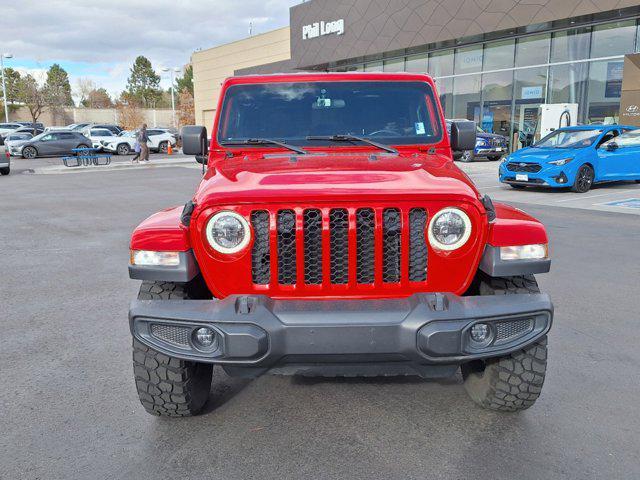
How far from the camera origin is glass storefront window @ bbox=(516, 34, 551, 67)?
893 inches

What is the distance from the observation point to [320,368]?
9.15ft

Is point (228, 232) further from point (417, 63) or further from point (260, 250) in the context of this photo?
point (417, 63)

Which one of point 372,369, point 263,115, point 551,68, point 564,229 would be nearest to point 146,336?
point 372,369

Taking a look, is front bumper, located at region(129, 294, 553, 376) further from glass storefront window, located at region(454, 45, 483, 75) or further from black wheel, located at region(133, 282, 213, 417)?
glass storefront window, located at region(454, 45, 483, 75)

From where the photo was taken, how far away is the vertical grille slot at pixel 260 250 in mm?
2816

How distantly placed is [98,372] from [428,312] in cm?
250

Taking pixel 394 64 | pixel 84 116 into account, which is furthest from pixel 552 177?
pixel 84 116

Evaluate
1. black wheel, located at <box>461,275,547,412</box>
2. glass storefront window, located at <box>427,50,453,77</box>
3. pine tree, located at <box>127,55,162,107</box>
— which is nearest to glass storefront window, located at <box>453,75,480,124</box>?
glass storefront window, located at <box>427,50,453,77</box>

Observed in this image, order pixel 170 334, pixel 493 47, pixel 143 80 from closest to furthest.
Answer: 1. pixel 170 334
2. pixel 493 47
3. pixel 143 80

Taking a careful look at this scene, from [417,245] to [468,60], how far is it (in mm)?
25211

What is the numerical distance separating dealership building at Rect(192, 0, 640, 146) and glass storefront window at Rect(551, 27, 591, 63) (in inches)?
1.5

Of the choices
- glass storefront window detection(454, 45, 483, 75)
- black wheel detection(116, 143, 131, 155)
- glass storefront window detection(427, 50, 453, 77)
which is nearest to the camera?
glass storefront window detection(454, 45, 483, 75)

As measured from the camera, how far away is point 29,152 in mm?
31250

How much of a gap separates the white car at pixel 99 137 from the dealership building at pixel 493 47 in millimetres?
12387
